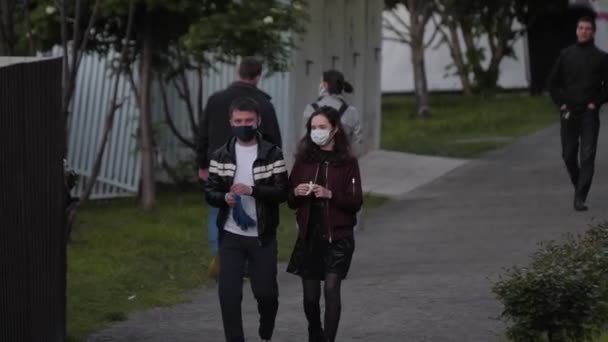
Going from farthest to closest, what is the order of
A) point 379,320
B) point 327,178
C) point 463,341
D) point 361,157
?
point 361,157 → point 379,320 → point 463,341 → point 327,178

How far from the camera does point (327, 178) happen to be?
8.19 metres

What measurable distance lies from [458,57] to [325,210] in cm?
2551

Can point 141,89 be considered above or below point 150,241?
above

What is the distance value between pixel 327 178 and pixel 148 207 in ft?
25.9

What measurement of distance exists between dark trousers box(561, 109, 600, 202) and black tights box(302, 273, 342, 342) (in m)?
5.74

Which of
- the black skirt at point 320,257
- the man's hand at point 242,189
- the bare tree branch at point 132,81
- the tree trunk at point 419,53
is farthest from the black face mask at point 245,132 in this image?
the tree trunk at point 419,53

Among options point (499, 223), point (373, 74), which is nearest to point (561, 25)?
point (373, 74)

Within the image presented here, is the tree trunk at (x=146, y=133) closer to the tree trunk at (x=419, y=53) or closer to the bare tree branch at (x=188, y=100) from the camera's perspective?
the bare tree branch at (x=188, y=100)

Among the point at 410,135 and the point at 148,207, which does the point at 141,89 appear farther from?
the point at 410,135

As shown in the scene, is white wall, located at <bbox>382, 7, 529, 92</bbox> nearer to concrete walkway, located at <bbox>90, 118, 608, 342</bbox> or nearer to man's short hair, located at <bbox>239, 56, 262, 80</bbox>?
concrete walkway, located at <bbox>90, 118, 608, 342</bbox>

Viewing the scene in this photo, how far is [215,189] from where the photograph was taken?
26.6ft

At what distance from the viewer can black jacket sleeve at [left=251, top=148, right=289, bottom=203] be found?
798 cm

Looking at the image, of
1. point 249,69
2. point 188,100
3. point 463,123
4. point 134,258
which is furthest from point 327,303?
point 463,123

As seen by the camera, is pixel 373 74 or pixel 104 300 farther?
pixel 373 74
